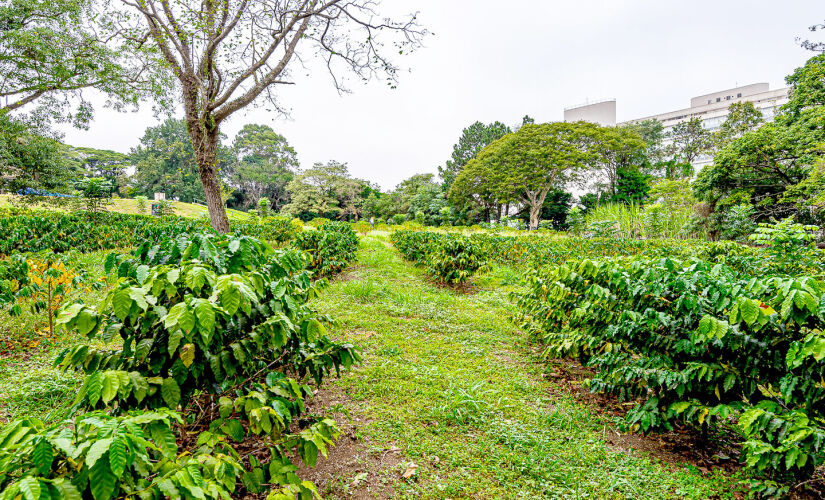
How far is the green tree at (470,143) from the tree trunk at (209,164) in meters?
25.6

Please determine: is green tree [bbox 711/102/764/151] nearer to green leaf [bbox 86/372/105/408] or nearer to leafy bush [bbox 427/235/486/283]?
leafy bush [bbox 427/235/486/283]

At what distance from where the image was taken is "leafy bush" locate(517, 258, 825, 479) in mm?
1697

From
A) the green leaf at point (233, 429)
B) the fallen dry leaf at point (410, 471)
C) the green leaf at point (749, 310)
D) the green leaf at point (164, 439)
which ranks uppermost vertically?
the green leaf at point (749, 310)

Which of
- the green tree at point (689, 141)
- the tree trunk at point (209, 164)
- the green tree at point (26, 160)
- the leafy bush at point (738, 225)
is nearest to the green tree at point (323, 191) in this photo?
the green tree at point (26, 160)

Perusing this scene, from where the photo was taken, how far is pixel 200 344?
1343 millimetres

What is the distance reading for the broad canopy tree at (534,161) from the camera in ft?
78.3

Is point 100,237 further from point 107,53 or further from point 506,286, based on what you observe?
point 506,286

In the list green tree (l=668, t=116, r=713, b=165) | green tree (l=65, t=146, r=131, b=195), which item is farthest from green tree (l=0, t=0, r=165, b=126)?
green tree (l=668, t=116, r=713, b=165)

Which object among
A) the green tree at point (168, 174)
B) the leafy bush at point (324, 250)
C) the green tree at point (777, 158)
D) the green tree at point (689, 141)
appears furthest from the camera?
the green tree at point (168, 174)

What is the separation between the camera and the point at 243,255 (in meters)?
1.84

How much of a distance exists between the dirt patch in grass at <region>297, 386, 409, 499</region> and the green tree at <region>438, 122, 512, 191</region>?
102 feet

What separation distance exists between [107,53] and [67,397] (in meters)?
12.3

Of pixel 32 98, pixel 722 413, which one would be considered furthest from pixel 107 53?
pixel 722 413

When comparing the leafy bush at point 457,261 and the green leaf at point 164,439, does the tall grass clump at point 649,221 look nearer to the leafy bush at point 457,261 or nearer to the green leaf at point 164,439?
the leafy bush at point 457,261
